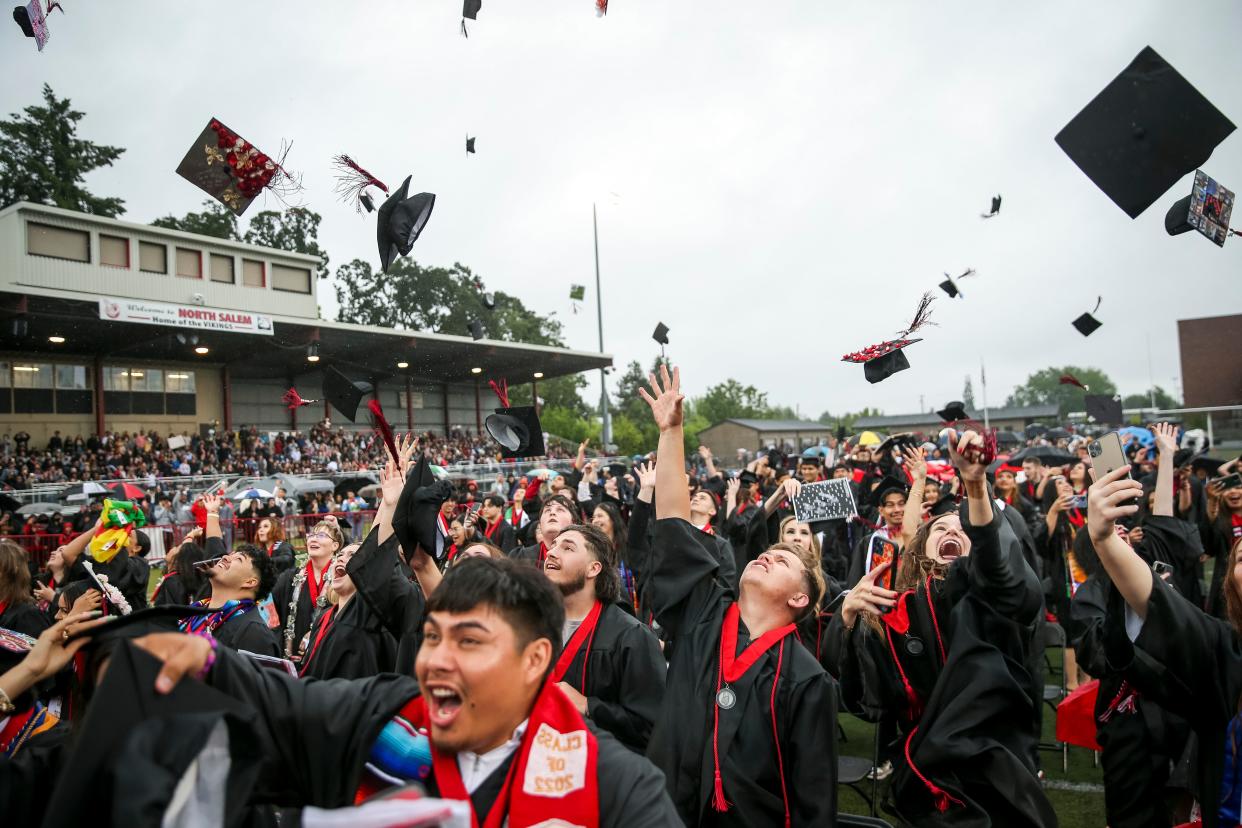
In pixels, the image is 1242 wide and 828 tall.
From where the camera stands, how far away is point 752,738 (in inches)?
95.8

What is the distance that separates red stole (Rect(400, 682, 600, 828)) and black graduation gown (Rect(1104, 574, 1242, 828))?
1.94m

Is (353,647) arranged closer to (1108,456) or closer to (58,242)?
(1108,456)

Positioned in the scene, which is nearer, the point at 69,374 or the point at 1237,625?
the point at 1237,625

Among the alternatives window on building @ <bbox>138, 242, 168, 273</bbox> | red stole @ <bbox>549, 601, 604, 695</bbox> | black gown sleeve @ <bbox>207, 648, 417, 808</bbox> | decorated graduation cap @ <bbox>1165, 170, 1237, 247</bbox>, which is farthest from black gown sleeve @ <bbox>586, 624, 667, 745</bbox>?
window on building @ <bbox>138, 242, 168, 273</bbox>

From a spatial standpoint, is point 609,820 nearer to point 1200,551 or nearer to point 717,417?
point 1200,551

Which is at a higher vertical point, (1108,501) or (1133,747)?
(1108,501)

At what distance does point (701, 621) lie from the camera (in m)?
2.80

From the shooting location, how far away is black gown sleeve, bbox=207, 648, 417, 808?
1582 millimetres

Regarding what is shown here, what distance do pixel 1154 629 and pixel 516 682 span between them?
2.10 metres

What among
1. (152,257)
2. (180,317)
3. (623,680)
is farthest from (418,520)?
(152,257)

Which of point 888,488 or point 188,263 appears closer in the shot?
point 888,488

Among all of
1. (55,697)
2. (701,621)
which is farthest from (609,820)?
(55,697)

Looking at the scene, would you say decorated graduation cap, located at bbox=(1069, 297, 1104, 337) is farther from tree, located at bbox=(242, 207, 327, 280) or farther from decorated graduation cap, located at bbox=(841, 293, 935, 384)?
tree, located at bbox=(242, 207, 327, 280)

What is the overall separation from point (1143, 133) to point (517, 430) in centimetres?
423
